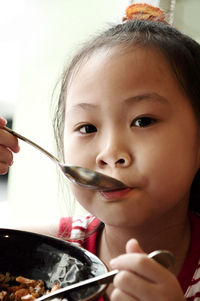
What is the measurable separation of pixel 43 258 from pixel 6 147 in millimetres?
253

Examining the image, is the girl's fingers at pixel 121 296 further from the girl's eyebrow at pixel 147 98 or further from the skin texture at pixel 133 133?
the girl's eyebrow at pixel 147 98

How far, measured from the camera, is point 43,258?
61 centimetres

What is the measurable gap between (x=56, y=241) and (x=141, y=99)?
0.97ft

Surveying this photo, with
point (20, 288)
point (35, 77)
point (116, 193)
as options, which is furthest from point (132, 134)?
point (35, 77)

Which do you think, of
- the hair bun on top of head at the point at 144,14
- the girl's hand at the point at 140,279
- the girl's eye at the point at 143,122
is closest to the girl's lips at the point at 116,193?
the girl's eye at the point at 143,122

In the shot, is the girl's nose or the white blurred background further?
the white blurred background

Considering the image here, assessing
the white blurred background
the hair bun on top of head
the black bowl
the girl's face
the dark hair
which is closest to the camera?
the black bowl

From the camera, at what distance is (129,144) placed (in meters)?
0.68

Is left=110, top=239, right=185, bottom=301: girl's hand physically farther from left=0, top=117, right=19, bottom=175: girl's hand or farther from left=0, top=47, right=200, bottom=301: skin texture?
left=0, top=117, right=19, bottom=175: girl's hand

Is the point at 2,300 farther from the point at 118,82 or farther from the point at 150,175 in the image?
the point at 118,82

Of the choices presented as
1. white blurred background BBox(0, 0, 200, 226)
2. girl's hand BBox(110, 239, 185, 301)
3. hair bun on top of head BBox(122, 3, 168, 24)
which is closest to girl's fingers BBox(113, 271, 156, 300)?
girl's hand BBox(110, 239, 185, 301)

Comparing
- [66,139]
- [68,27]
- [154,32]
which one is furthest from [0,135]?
[68,27]

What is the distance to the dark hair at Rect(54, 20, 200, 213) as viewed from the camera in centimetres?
78

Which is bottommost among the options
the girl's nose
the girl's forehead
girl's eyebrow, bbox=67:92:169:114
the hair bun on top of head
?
the girl's nose
